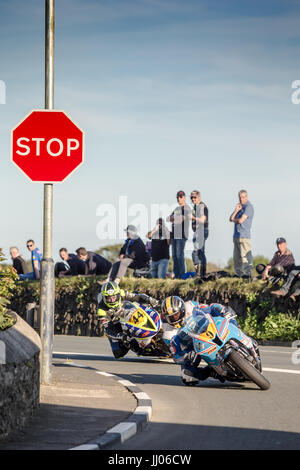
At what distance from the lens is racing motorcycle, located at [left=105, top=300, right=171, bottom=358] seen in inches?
578

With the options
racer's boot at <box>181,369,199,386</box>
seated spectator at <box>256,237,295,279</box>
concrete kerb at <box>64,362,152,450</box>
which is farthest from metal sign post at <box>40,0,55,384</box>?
seated spectator at <box>256,237,295,279</box>

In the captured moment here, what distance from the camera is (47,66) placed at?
11.6m

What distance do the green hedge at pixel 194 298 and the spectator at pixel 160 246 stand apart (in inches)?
19.6

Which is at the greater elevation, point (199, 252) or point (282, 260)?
point (199, 252)

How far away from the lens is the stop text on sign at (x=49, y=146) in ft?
35.5

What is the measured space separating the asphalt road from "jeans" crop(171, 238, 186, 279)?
4.79 meters

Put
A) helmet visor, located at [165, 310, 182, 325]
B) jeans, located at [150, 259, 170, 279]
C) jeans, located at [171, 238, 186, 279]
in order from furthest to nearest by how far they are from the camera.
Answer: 1. jeans, located at [150, 259, 170, 279]
2. jeans, located at [171, 238, 186, 279]
3. helmet visor, located at [165, 310, 182, 325]

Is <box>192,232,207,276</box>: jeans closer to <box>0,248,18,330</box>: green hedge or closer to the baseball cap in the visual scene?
the baseball cap

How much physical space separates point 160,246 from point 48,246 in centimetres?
952

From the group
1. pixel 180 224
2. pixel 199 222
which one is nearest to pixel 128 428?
pixel 199 222

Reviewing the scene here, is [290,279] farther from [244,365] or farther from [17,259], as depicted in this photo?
[17,259]

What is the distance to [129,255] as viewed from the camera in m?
21.2

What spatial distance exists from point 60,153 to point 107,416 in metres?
3.61

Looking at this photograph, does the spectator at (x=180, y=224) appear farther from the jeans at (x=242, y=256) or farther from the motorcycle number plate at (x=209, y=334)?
the motorcycle number plate at (x=209, y=334)
